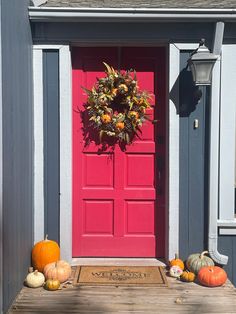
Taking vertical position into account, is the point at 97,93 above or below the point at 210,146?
above

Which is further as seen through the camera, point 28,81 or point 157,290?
point 28,81

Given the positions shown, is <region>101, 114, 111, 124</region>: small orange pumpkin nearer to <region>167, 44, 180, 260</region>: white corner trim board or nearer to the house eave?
<region>167, 44, 180, 260</region>: white corner trim board

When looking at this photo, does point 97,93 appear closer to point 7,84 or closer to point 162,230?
point 7,84

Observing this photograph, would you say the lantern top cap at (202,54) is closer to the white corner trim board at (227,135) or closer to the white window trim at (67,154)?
the white window trim at (67,154)

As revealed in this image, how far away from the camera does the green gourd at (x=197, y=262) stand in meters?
4.89

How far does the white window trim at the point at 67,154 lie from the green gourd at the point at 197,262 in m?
0.23

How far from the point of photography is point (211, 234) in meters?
5.12

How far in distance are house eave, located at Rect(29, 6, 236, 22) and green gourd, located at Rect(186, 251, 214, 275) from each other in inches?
98.1

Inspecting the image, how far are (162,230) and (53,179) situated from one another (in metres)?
1.36

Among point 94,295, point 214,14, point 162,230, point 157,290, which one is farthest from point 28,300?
point 214,14

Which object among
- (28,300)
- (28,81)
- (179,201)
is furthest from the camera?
(179,201)

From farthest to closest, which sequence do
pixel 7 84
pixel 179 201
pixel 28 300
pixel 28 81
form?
pixel 179 201, pixel 28 81, pixel 28 300, pixel 7 84

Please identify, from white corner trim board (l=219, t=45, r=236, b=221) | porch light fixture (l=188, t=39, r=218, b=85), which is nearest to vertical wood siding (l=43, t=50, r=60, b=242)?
porch light fixture (l=188, t=39, r=218, b=85)

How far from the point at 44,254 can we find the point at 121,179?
120 cm
